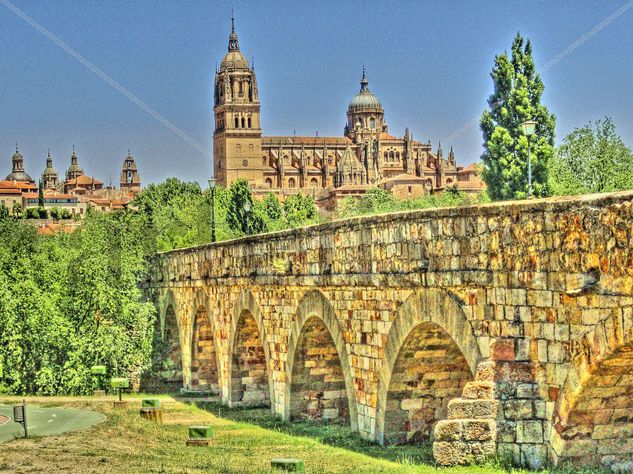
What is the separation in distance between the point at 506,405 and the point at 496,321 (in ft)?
3.14

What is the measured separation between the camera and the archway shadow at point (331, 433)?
14.9 m

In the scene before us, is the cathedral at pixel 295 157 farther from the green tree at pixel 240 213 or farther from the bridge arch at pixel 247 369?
the bridge arch at pixel 247 369

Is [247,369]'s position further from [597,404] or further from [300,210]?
[300,210]

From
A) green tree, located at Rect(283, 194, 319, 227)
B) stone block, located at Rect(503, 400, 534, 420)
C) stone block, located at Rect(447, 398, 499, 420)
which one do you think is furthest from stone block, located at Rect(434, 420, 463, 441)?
green tree, located at Rect(283, 194, 319, 227)

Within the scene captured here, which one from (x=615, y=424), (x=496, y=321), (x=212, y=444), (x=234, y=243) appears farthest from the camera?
(x=234, y=243)

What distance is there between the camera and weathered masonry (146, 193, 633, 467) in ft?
36.1

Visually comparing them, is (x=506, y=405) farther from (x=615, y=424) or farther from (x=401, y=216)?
(x=401, y=216)

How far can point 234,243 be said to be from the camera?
80.0 ft

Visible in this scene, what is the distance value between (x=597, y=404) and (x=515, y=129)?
160 ft

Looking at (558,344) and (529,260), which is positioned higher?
(529,260)

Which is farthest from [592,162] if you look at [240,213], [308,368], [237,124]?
[237,124]

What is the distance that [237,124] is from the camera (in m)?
183

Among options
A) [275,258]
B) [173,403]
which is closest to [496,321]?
[275,258]

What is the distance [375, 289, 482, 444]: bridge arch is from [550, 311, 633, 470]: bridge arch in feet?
11.2
